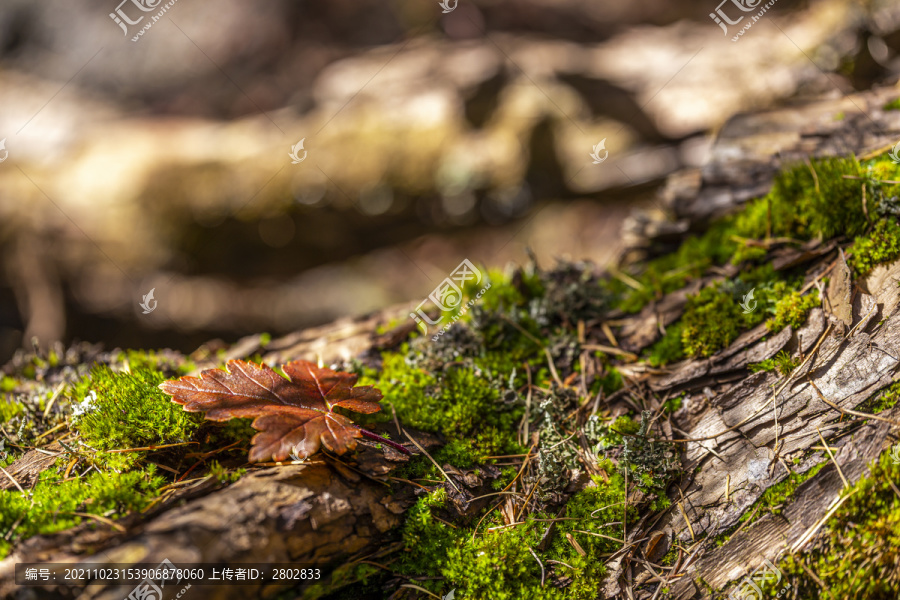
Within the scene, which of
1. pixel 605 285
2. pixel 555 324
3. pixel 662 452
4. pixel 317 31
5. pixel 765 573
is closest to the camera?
pixel 765 573

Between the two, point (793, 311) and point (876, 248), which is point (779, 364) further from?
point (876, 248)

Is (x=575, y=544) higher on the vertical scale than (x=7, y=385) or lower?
lower

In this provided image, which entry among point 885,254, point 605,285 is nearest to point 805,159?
point 885,254

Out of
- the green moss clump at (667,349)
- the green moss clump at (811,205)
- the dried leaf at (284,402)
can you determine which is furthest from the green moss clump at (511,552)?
the green moss clump at (811,205)

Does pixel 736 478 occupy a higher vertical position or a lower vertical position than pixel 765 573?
higher

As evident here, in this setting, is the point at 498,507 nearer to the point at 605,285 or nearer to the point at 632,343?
the point at 632,343

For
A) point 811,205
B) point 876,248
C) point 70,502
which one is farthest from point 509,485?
point 811,205
